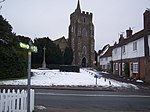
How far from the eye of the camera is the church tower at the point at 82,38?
3517 inches

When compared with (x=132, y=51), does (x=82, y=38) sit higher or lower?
higher

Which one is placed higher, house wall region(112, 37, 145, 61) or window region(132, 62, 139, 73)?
house wall region(112, 37, 145, 61)

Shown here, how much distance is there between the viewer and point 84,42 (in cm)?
9138

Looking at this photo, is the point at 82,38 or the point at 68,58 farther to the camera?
the point at 82,38

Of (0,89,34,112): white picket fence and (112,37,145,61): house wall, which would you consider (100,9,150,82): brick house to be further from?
(0,89,34,112): white picket fence

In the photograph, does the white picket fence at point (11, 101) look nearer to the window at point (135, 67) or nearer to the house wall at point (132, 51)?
the house wall at point (132, 51)

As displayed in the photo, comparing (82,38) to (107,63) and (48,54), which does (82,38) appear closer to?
(107,63)

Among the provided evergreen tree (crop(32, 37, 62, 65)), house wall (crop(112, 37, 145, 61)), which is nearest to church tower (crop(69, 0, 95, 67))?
evergreen tree (crop(32, 37, 62, 65))

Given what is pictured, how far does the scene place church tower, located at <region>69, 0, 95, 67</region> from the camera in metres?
89.3

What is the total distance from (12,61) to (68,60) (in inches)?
1827

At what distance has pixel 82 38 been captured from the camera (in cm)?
9100

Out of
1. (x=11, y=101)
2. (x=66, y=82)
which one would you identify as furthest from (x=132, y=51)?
(x=11, y=101)

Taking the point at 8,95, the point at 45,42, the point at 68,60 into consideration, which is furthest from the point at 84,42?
the point at 8,95

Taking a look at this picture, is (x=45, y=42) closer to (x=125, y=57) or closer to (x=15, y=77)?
(x=125, y=57)
